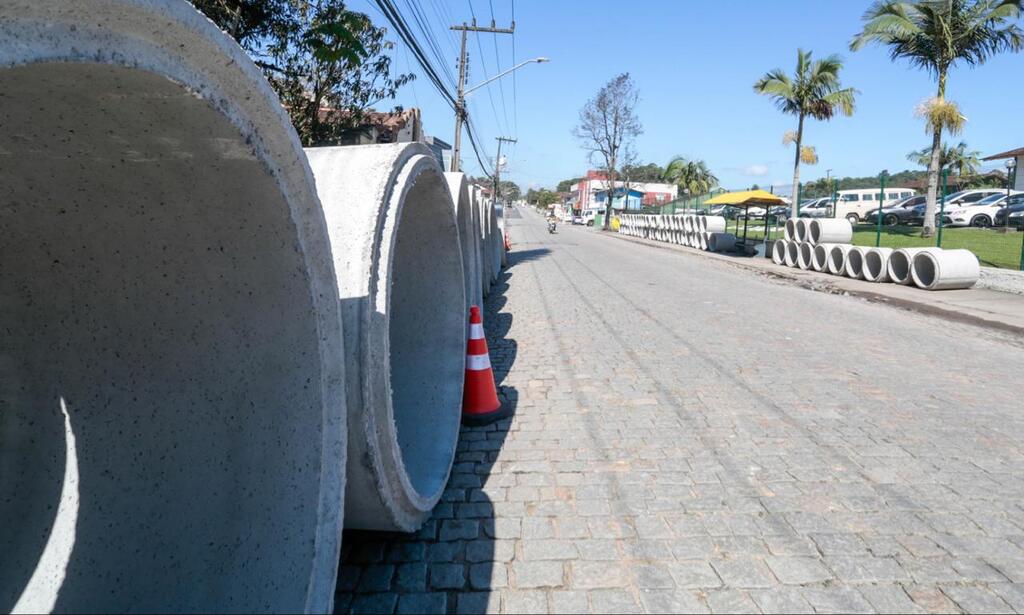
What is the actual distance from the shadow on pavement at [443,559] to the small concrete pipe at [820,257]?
48.4ft

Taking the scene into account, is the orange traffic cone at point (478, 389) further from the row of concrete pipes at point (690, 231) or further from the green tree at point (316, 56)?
the row of concrete pipes at point (690, 231)

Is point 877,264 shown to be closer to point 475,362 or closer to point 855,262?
point 855,262

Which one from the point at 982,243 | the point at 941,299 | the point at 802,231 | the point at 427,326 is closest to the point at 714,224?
the point at 802,231

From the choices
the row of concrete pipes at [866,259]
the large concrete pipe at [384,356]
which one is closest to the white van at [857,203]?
the row of concrete pipes at [866,259]

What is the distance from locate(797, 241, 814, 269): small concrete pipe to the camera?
17266mm

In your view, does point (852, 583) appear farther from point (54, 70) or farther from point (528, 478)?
point (54, 70)

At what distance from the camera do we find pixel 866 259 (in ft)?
48.1

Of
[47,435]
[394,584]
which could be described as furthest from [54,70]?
[394,584]

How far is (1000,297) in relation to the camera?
38.5 feet

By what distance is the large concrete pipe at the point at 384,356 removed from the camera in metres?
2.57

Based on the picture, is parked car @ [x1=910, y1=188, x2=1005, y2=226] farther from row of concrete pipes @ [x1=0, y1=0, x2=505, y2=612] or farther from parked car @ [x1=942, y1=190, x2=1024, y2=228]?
row of concrete pipes @ [x1=0, y1=0, x2=505, y2=612]

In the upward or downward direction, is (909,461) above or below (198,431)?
below

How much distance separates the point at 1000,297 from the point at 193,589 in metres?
13.7

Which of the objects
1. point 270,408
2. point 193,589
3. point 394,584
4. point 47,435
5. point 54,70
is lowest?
point 394,584
